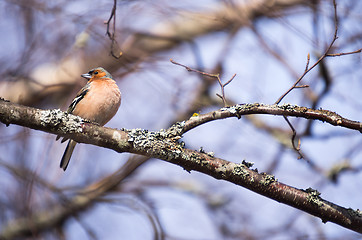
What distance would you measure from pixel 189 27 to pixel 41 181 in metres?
6.40

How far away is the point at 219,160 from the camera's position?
357 cm

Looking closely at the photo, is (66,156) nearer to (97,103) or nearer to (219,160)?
(97,103)

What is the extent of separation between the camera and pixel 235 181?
3510 mm

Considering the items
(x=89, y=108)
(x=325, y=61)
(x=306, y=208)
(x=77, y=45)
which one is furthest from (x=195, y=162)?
(x=77, y=45)

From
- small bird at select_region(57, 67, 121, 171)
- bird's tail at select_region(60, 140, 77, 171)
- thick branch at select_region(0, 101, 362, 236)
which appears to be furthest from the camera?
bird's tail at select_region(60, 140, 77, 171)

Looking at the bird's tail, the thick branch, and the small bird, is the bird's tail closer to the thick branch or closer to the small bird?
the small bird

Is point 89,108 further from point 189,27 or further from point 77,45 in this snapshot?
point 189,27

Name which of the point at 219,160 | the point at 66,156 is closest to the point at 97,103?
the point at 66,156

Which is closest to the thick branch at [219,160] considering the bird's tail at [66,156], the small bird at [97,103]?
the small bird at [97,103]

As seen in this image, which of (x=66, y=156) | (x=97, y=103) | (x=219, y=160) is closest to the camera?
(x=219, y=160)

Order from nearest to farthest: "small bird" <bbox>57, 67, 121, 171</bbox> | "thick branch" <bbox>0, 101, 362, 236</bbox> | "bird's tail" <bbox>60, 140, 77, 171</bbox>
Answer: "thick branch" <bbox>0, 101, 362, 236</bbox> → "small bird" <bbox>57, 67, 121, 171</bbox> → "bird's tail" <bbox>60, 140, 77, 171</bbox>

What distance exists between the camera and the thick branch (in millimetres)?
3390

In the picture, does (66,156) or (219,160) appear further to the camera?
(66,156)

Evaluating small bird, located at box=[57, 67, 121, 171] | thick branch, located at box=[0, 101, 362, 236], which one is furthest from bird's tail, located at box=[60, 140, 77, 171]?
thick branch, located at box=[0, 101, 362, 236]
